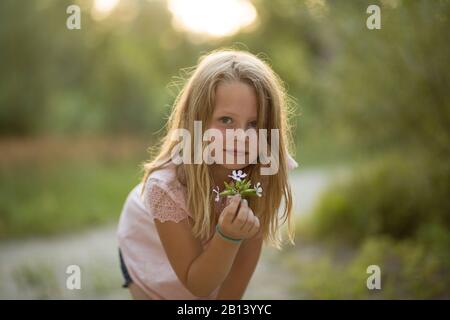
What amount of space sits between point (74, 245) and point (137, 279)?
3.45 meters

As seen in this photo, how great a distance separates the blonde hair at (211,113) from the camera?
6.47ft

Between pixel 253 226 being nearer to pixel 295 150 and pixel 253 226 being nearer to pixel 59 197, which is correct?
pixel 295 150

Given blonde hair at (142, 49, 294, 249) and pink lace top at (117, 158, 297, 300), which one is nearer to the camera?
blonde hair at (142, 49, 294, 249)

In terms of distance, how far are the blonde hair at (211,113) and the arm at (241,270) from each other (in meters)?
0.13

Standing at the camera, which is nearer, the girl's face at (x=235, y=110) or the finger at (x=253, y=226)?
the finger at (x=253, y=226)

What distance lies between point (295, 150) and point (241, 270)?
2.08 feet

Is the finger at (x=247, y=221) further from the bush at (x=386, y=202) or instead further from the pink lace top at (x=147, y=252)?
the bush at (x=386, y=202)

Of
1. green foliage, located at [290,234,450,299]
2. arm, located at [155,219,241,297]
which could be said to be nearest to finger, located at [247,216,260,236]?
arm, located at [155,219,241,297]

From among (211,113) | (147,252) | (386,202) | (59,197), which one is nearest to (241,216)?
(211,113)

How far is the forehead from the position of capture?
194 centimetres

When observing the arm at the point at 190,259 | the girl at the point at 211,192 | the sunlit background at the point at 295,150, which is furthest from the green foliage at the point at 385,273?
the arm at the point at 190,259

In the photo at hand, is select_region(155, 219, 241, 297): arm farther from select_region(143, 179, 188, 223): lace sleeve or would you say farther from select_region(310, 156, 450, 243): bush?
select_region(310, 156, 450, 243): bush

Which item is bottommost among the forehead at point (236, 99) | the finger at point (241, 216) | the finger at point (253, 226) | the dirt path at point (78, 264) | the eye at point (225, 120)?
the dirt path at point (78, 264)

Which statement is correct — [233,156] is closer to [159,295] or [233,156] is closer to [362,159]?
[159,295]
